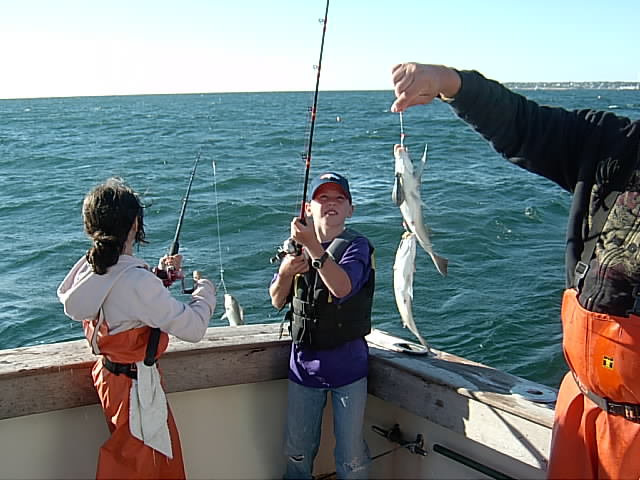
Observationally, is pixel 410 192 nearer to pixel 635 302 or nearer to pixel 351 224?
pixel 635 302

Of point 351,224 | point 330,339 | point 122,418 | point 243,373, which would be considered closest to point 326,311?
point 330,339

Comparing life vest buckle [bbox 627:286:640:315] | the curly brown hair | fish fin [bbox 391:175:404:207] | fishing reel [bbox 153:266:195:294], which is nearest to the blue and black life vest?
fishing reel [bbox 153:266:195:294]

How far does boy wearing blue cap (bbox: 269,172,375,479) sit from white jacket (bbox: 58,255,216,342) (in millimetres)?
547

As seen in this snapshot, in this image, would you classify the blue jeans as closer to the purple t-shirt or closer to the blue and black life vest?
the purple t-shirt

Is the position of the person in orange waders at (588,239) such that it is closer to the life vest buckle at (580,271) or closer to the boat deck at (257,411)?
the life vest buckle at (580,271)

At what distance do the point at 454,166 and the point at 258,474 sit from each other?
17.6 m

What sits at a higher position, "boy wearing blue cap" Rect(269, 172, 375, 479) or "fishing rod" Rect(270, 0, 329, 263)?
"fishing rod" Rect(270, 0, 329, 263)

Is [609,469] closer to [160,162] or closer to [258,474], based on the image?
[258,474]

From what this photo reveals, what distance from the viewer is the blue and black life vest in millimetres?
3139

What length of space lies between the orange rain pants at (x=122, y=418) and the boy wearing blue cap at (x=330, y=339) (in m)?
0.67

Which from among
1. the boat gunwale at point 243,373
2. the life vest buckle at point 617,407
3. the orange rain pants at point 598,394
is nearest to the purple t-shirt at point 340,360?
the boat gunwale at point 243,373

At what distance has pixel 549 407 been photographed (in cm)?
279

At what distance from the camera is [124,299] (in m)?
2.72

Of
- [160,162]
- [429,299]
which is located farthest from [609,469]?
[160,162]
